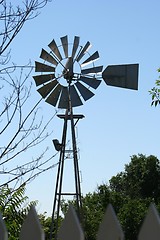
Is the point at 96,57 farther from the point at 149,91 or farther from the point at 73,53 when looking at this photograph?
the point at 149,91

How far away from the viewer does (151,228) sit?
1629mm

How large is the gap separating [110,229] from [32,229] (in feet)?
0.78

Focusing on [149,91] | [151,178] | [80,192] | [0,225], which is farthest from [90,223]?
[0,225]

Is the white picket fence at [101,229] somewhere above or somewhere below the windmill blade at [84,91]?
below

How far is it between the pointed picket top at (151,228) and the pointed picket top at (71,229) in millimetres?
182

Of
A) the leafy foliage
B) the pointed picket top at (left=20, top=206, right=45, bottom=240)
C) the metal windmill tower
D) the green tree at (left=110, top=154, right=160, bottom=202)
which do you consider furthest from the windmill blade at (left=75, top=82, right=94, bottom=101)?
the green tree at (left=110, top=154, right=160, bottom=202)

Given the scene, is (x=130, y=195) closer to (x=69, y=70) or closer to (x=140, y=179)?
(x=140, y=179)

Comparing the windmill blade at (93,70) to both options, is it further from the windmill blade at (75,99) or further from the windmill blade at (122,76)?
the windmill blade at (75,99)

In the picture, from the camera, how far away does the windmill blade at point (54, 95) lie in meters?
8.69

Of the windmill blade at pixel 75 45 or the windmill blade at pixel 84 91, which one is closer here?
the windmill blade at pixel 84 91

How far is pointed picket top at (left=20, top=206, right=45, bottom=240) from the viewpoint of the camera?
1.65m

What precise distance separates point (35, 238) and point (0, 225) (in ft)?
0.38

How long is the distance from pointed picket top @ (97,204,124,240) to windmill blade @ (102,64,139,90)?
23.5 feet

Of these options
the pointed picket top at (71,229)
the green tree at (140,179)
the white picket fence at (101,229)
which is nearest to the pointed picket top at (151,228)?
the white picket fence at (101,229)
